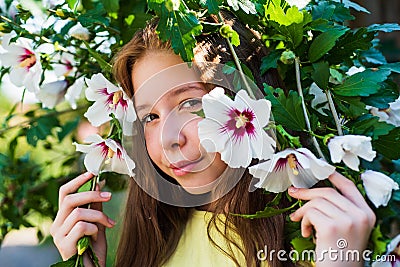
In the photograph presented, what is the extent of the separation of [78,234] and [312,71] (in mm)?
A: 424

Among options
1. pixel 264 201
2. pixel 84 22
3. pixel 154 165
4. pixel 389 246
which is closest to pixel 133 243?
pixel 154 165

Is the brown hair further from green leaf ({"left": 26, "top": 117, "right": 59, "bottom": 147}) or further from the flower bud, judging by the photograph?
green leaf ({"left": 26, "top": 117, "right": 59, "bottom": 147})

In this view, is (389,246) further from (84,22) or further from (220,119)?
(84,22)

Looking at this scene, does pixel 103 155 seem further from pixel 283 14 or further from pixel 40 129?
pixel 40 129

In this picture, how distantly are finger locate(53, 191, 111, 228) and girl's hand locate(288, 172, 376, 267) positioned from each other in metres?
0.34

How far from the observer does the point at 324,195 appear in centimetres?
80

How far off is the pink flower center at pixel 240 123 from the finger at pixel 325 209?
11 cm

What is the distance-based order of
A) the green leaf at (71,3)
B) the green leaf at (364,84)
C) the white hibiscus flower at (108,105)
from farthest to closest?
the green leaf at (71,3) < the white hibiscus flower at (108,105) < the green leaf at (364,84)

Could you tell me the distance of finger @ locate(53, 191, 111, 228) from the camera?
1.01 m

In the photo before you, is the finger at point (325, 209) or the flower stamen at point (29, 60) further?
the flower stamen at point (29, 60)

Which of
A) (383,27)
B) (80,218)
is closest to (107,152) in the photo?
(80,218)

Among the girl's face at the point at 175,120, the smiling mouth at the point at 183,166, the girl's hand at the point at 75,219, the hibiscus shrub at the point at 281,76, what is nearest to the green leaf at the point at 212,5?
the hibiscus shrub at the point at 281,76

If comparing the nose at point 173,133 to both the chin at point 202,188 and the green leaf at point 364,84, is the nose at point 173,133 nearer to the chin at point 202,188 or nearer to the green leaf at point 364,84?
the chin at point 202,188

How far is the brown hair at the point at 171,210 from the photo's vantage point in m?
0.98
